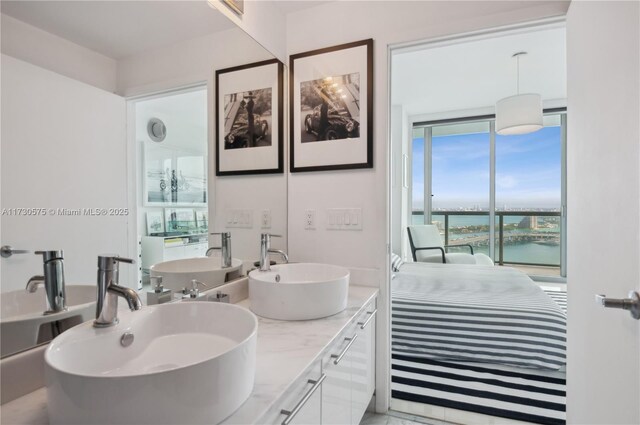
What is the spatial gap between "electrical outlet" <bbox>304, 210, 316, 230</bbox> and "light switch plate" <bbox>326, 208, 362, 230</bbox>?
92mm

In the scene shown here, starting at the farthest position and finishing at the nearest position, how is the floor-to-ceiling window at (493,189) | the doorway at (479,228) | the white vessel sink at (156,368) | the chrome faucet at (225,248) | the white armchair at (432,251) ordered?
the floor-to-ceiling window at (493,189) < the white armchair at (432,251) < the doorway at (479,228) < the chrome faucet at (225,248) < the white vessel sink at (156,368)

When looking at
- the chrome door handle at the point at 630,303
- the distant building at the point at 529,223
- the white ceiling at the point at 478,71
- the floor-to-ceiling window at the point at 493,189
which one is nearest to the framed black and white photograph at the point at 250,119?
the white ceiling at the point at 478,71

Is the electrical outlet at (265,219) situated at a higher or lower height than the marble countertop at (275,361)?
higher

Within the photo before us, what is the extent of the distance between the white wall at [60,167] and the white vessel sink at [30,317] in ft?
0.10

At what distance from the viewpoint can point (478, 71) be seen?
3523 millimetres

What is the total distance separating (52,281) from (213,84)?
107 cm

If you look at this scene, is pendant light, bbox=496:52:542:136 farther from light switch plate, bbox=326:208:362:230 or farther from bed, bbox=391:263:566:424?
light switch plate, bbox=326:208:362:230

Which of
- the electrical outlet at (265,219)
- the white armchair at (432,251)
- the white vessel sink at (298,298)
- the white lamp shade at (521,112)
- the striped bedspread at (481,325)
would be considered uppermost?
the white lamp shade at (521,112)

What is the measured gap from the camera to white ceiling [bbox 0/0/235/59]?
806mm

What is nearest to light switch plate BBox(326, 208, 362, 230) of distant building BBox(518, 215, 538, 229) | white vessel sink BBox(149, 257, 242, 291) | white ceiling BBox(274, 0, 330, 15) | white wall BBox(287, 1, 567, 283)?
white wall BBox(287, 1, 567, 283)

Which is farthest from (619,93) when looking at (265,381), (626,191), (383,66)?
(265,381)

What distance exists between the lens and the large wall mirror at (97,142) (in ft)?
2.48

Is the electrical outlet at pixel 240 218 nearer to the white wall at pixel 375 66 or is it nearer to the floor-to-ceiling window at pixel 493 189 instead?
the white wall at pixel 375 66

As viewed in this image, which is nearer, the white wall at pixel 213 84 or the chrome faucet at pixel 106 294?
the chrome faucet at pixel 106 294
